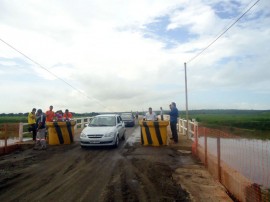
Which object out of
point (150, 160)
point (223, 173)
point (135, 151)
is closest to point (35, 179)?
point (150, 160)

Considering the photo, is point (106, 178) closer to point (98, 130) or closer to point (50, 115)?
point (98, 130)

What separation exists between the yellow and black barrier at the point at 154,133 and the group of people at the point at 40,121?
5022mm

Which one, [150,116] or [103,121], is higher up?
[150,116]

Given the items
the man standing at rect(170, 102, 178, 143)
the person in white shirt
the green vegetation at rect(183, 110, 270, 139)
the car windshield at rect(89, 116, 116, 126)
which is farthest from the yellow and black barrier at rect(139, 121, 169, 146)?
the green vegetation at rect(183, 110, 270, 139)

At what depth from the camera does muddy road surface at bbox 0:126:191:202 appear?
6.67 meters

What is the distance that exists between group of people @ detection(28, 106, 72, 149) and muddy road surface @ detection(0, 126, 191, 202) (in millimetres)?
1659

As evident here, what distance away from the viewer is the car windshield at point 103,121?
632 inches

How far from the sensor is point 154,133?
603 inches

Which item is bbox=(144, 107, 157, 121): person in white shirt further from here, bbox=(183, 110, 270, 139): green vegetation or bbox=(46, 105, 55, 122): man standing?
bbox=(183, 110, 270, 139): green vegetation

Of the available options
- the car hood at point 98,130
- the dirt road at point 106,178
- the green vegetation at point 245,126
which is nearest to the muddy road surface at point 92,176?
the dirt road at point 106,178

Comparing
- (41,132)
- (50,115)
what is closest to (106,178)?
(41,132)

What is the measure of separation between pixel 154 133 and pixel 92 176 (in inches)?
279

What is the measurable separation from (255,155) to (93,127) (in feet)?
32.6

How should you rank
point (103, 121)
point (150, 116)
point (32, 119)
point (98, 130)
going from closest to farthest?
point (98, 130) → point (103, 121) → point (32, 119) → point (150, 116)
